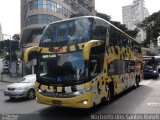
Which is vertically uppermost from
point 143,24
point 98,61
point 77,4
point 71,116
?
point 77,4

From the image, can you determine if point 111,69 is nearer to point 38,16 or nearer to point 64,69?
point 64,69

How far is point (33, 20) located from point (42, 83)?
4294 centimetres

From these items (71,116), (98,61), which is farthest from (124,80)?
(71,116)

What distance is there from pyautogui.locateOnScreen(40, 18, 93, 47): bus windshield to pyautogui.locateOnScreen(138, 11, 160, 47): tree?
41112mm

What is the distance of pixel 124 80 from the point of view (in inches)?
556

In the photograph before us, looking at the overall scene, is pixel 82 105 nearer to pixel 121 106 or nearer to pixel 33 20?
pixel 121 106

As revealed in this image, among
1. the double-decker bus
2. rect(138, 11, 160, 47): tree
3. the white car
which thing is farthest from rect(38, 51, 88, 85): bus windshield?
rect(138, 11, 160, 47): tree

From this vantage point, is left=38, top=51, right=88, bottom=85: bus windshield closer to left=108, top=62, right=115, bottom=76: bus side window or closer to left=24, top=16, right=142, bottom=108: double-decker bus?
left=24, top=16, right=142, bottom=108: double-decker bus

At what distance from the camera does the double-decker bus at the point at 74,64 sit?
8836mm

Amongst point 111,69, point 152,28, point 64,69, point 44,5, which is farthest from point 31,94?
point 152,28

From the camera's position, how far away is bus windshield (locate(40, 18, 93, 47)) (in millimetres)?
9406

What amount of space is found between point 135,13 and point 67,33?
329 ft

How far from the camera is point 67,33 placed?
968cm

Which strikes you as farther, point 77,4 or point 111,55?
point 77,4
